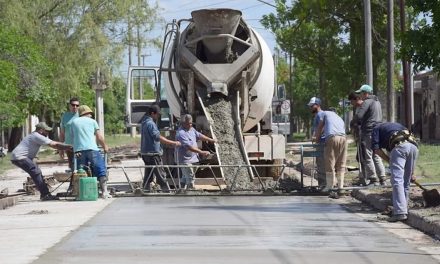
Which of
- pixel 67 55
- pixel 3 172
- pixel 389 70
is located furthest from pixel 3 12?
pixel 389 70

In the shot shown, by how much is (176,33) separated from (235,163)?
10.4 feet

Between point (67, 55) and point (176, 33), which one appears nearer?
point (176, 33)

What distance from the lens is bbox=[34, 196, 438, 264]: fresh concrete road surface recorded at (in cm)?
1030

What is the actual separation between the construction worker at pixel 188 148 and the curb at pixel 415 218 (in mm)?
3884

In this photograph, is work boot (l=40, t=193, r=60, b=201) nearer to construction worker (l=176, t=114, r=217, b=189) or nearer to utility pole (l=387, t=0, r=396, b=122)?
construction worker (l=176, t=114, r=217, b=189)

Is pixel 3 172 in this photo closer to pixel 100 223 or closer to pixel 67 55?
pixel 67 55

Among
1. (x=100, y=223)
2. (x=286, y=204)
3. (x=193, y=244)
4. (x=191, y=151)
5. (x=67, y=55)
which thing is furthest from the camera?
(x=67, y=55)

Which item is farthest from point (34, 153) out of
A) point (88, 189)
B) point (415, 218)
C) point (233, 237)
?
point (415, 218)

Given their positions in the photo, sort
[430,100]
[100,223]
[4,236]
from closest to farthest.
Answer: [4,236] < [100,223] < [430,100]

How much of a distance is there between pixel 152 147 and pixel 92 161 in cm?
189

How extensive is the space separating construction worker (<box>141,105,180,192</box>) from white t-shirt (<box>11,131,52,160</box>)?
7.59 ft

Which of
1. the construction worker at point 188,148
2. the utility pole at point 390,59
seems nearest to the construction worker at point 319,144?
the construction worker at point 188,148

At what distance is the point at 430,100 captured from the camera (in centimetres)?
5825

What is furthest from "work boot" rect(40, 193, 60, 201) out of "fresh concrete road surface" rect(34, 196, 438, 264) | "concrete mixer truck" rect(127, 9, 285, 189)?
"concrete mixer truck" rect(127, 9, 285, 189)
